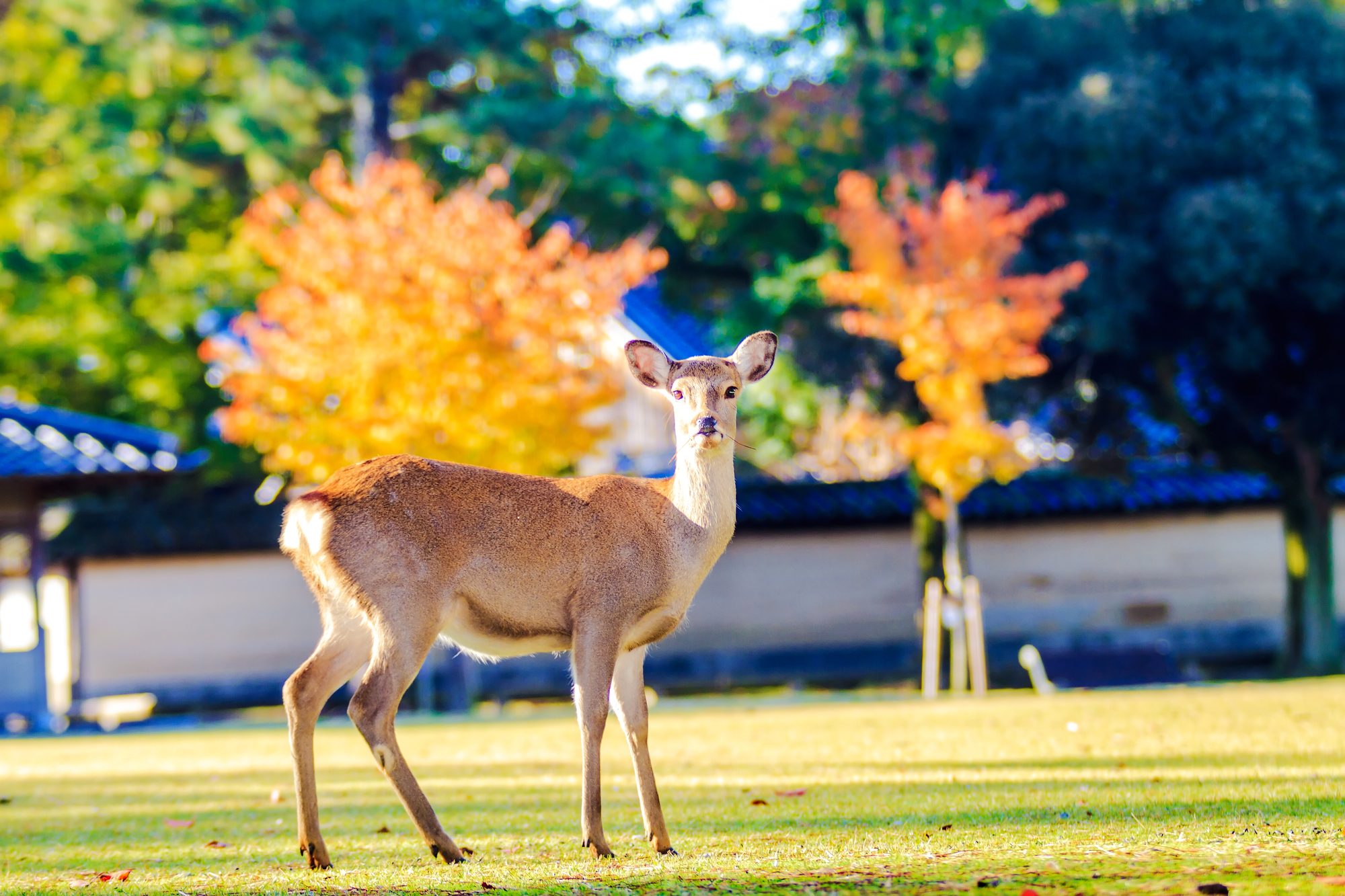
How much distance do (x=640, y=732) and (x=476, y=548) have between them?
102 cm

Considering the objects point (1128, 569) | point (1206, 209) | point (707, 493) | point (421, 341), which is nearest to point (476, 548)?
point (707, 493)

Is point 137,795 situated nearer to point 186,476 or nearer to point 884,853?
point 884,853

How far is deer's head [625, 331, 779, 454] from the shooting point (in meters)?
5.96

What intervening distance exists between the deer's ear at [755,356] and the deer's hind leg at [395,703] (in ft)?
5.79

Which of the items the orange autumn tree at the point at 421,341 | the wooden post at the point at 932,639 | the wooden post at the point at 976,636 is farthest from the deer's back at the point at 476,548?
the wooden post at the point at 932,639

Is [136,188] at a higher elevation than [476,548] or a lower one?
higher

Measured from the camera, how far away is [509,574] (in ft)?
19.4

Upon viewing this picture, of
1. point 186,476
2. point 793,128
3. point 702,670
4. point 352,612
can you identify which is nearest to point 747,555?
point 702,670

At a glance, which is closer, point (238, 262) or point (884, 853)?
point (884, 853)

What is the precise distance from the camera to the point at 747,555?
72.9ft

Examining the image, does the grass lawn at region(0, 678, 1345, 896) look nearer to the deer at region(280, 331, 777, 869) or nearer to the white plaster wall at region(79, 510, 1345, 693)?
the deer at region(280, 331, 777, 869)

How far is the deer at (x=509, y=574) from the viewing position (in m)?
5.69

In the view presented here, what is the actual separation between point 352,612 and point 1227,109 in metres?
15.3

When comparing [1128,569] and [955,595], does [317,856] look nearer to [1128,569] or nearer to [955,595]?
[955,595]
